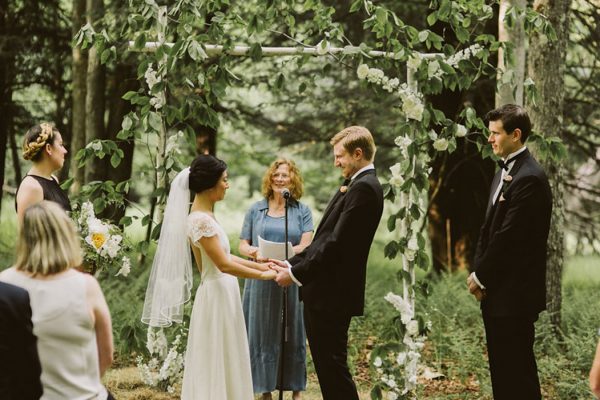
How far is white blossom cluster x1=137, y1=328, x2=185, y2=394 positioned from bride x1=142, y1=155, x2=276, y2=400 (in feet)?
2.99

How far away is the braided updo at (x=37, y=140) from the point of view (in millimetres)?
4953

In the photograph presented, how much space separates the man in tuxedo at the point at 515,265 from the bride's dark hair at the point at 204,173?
168cm

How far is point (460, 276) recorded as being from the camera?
1021cm

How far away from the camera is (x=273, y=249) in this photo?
5.86 m

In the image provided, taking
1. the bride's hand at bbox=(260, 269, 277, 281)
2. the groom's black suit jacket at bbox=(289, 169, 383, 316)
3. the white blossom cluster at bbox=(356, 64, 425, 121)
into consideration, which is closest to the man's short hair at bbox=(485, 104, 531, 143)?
the white blossom cluster at bbox=(356, 64, 425, 121)

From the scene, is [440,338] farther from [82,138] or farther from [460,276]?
[82,138]

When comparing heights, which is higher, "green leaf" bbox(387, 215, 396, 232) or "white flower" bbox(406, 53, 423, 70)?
"white flower" bbox(406, 53, 423, 70)

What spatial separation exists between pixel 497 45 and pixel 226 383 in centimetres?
296

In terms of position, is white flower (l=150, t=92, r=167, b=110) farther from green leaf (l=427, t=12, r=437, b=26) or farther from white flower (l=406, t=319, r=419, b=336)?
white flower (l=406, t=319, r=419, b=336)

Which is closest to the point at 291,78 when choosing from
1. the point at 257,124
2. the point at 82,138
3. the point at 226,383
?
the point at 257,124

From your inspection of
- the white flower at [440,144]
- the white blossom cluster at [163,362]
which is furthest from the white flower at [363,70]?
the white blossom cluster at [163,362]

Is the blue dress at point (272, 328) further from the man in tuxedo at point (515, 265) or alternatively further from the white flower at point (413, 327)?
the man in tuxedo at point (515, 265)

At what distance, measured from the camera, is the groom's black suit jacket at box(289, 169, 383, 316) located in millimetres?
4828

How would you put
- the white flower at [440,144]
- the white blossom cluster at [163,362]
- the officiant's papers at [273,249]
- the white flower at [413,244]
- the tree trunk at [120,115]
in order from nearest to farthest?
the white flower at [440,144]
the white flower at [413,244]
the officiant's papers at [273,249]
the white blossom cluster at [163,362]
the tree trunk at [120,115]
